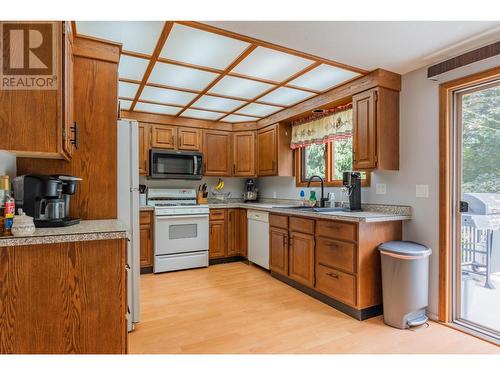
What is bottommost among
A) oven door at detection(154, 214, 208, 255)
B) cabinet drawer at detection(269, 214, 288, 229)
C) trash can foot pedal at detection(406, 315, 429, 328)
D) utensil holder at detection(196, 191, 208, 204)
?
trash can foot pedal at detection(406, 315, 429, 328)

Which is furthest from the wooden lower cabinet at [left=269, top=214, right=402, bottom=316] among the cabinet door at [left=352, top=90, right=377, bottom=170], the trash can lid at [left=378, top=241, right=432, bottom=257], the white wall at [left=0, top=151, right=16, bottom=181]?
the white wall at [left=0, top=151, right=16, bottom=181]

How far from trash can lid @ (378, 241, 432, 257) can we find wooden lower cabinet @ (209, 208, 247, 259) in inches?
90.7

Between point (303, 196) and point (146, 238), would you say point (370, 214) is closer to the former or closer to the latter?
point (303, 196)

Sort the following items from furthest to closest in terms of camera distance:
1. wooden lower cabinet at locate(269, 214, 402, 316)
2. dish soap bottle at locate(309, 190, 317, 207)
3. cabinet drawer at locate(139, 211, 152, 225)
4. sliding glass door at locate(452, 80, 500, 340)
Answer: cabinet drawer at locate(139, 211, 152, 225) → dish soap bottle at locate(309, 190, 317, 207) → wooden lower cabinet at locate(269, 214, 402, 316) → sliding glass door at locate(452, 80, 500, 340)

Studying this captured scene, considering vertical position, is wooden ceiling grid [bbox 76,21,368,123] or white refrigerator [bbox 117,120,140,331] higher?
wooden ceiling grid [bbox 76,21,368,123]

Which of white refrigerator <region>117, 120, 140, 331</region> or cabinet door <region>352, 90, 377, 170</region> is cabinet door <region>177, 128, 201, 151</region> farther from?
cabinet door <region>352, 90, 377, 170</region>

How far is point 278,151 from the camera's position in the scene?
4.29 metres

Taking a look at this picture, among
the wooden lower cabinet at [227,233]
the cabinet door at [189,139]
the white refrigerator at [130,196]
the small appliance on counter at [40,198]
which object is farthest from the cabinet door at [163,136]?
the small appliance on counter at [40,198]

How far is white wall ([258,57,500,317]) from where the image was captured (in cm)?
252

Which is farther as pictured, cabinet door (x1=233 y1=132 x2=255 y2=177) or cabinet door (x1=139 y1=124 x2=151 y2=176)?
cabinet door (x1=233 y1=132 x2=255 y2=177)

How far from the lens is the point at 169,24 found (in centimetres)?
194

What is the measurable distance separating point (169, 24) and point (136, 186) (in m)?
1.24

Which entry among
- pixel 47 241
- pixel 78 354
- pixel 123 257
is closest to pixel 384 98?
pixel 123 257
